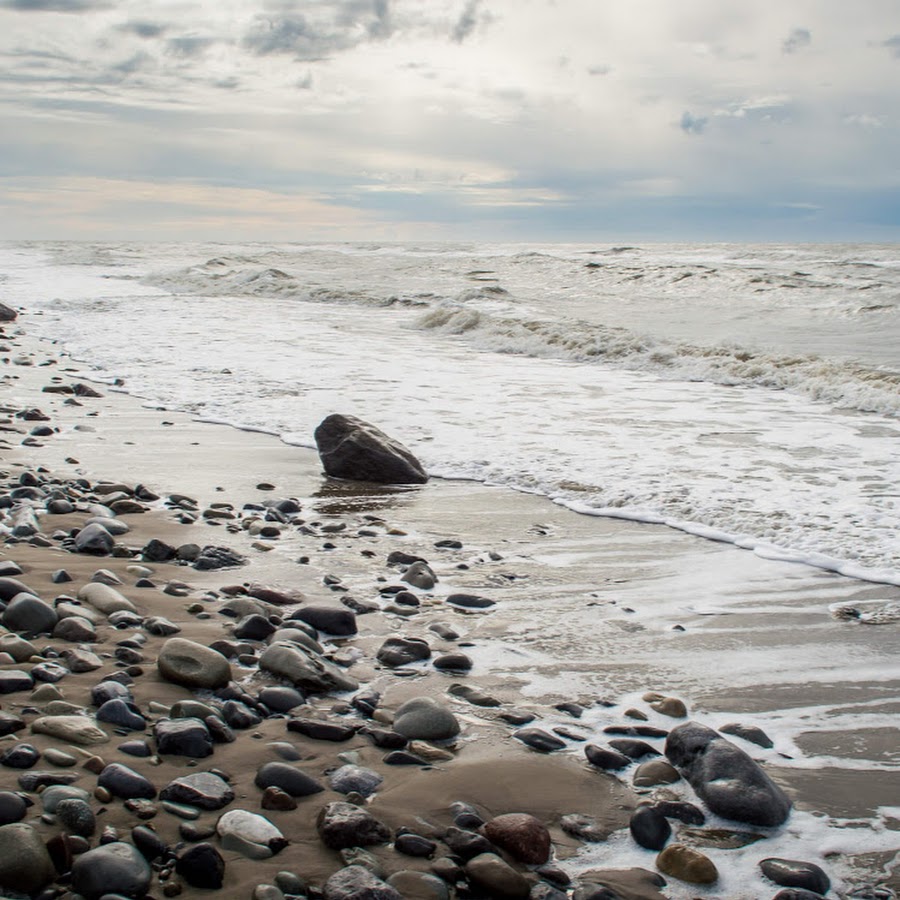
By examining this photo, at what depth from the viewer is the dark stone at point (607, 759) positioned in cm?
278

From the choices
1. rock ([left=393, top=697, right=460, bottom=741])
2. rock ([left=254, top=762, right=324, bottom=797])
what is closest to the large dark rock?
rock ([left=393, top=697, right=460, bottom=741])

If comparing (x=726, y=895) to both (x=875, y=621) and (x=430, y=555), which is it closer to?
(x=875, y=621)

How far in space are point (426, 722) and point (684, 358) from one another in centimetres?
1093

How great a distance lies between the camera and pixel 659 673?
3.50 meters

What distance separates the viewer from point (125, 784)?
7.62 ft

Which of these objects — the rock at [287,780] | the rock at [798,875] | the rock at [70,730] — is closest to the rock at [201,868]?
the rock at [287,780]

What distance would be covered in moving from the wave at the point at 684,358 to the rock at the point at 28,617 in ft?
28.4

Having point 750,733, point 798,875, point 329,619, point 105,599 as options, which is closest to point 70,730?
point 105,599

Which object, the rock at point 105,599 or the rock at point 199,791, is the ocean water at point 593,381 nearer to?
the rock at point 105,599

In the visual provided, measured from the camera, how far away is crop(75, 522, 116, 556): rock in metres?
4.50

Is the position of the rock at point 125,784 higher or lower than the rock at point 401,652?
higher

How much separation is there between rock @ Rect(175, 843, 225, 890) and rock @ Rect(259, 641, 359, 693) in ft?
3.51

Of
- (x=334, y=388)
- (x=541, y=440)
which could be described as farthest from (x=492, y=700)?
(x=334, y=388)

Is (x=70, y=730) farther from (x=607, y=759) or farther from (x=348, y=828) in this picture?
(x=607, y=759)
